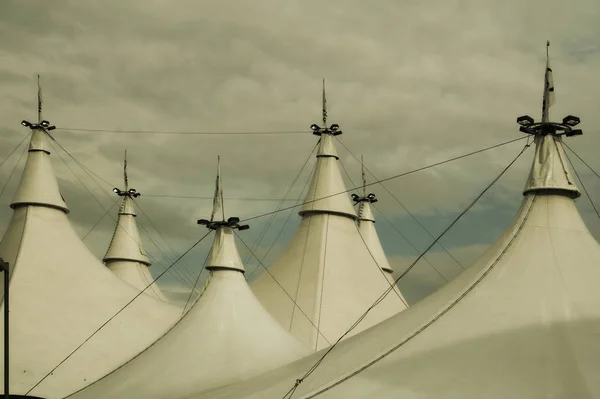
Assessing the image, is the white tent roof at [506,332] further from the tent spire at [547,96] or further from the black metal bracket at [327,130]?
the black metal bracket at [327,130]

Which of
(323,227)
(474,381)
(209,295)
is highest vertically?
(323,227)

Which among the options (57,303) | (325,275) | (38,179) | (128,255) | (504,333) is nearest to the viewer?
(504,333)

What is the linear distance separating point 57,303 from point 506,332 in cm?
1414

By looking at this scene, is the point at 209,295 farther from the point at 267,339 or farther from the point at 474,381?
the point at 474,381

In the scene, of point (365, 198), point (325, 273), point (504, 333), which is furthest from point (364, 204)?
point (504, 333)

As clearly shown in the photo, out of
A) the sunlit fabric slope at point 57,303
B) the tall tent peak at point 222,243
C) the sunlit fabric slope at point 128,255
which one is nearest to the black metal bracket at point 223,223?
the tall tent peak at point 222,243

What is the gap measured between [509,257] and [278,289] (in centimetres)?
1320

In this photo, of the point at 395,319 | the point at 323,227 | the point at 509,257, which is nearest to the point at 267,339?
the point at 395,319

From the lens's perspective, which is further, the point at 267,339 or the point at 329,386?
the point at 267,339

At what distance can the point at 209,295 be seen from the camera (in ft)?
66.6

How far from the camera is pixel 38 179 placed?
26.4 m

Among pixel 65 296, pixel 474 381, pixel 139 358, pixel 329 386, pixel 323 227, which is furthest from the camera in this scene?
pixel 323 227

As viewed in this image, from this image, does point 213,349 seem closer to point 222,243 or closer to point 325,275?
point 222,243

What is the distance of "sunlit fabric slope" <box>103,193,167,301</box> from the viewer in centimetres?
3909
